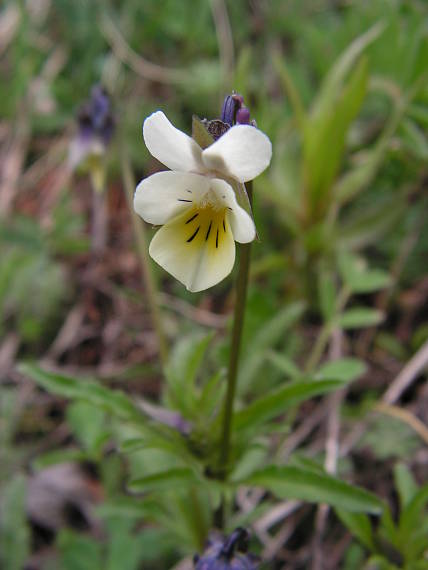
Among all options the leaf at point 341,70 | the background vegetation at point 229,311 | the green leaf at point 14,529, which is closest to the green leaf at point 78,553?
the background vegetation at point 229,311

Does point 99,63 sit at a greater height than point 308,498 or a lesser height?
greater


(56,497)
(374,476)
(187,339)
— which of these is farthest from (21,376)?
(374,476)

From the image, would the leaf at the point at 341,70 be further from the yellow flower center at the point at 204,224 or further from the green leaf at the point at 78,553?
the green leaf at the point at 78,553

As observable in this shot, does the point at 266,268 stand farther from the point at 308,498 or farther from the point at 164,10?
the point at 164,10

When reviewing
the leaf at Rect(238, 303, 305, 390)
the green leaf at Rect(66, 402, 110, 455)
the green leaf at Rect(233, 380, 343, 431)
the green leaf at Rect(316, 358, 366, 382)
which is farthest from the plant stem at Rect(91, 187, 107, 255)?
the green leaf at Rect(233, 380, 343, 431)

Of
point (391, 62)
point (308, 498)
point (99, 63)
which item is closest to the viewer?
point (308, 498)

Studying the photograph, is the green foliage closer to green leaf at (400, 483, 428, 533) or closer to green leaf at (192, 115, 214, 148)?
green leaf at (400, 483, 428, 533)
